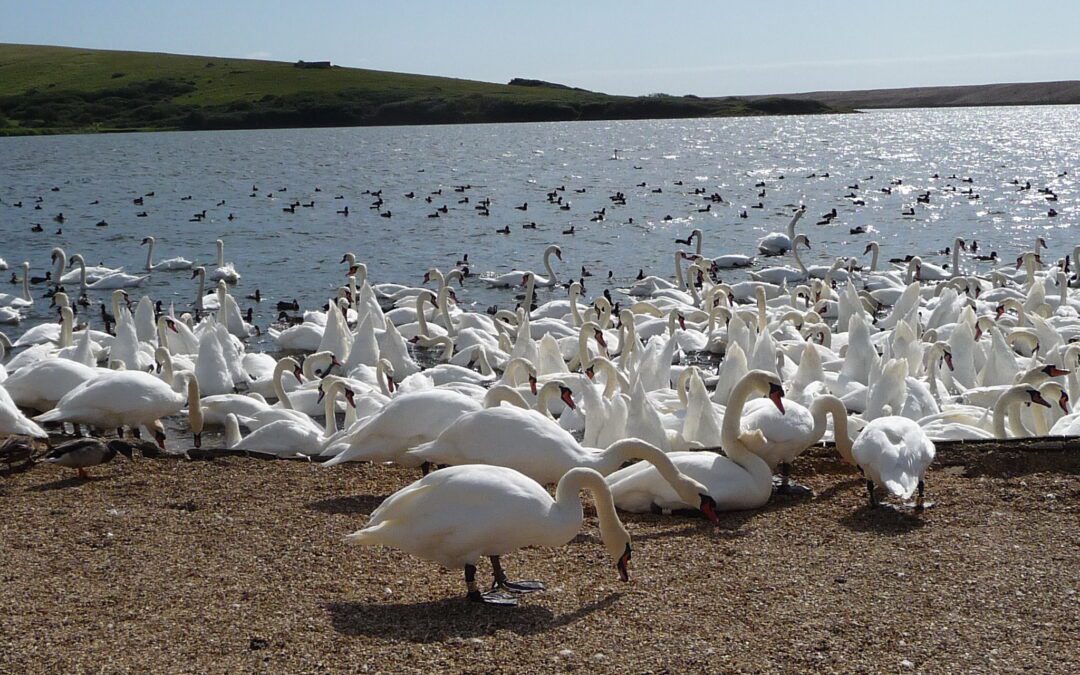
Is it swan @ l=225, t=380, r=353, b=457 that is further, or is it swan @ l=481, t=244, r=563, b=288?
swan @ l=481, t=244, r=563, b=288

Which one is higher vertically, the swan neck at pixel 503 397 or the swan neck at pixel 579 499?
the swan neck at pixel 579 499

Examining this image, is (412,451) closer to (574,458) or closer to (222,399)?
(574,458)

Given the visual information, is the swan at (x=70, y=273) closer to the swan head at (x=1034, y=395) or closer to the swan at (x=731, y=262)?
the swan at (x=731, y=262)

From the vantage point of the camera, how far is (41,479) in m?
8.12

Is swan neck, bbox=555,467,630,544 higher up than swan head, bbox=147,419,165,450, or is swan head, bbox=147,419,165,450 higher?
swan neck, bbox=555,467,630,544

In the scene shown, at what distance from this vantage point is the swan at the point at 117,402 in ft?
31.8

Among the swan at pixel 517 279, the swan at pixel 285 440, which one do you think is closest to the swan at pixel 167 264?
the swan at pixel 517 279

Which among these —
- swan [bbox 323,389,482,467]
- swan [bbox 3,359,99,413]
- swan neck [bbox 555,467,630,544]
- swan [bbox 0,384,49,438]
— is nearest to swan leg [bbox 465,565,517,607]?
swan neck [bbox 555,467,630,544]

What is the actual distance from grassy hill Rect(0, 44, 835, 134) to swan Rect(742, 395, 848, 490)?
288 ft

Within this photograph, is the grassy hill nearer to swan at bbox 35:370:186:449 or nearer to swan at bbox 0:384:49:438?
swan at bbox 35:370:186:449

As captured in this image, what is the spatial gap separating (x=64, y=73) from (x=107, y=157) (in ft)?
153

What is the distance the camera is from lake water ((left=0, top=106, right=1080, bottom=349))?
97.1 ft

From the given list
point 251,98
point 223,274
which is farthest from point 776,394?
point 251,98

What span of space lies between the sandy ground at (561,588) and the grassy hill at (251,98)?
8743cm
